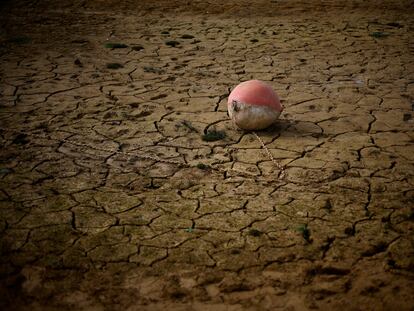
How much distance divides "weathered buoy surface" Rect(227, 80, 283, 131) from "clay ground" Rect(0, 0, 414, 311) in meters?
0.12

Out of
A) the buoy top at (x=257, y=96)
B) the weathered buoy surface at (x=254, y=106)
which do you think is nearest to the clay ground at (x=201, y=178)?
the weathered buoy surface at (x=254, y=106)

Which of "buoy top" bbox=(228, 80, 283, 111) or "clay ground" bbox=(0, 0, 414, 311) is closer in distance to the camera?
"clay ground" bbox=(0, 0, 414, 311)

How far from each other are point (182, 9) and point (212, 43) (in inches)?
84.1

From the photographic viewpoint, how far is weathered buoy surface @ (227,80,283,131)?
3391 mm

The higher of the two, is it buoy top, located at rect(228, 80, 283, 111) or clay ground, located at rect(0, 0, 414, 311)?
buoy top, located at rect(228, 80, 283, 111)

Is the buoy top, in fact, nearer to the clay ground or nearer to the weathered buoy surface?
the weathered buoy surface

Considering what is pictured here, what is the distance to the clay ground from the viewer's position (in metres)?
2.06

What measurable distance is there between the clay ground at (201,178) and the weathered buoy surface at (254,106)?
123mm

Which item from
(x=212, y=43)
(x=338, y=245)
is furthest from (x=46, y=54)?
(x=338, y=245)

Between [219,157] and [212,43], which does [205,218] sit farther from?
[212,43]

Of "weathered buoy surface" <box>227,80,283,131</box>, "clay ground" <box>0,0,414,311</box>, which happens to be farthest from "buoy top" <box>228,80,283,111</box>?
"clay ground" <box>0,0,414,311</box>

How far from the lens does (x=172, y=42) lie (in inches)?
231

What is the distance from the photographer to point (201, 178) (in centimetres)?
293

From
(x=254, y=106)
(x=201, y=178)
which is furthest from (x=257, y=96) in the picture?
(x=201, y=178)
